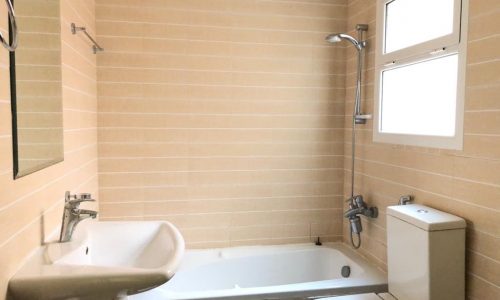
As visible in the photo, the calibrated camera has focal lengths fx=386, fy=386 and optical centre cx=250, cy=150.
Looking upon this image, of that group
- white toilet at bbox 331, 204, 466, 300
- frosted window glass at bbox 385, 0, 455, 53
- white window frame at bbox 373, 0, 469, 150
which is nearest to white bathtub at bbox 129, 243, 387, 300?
white toilet at bbox 331, 204, 466, 300

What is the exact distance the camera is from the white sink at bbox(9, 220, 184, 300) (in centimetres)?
124

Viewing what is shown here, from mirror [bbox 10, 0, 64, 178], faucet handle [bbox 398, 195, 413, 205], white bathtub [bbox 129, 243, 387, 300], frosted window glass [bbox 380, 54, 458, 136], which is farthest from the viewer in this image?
white bathtub [bbox 129, 243, 387, 300]

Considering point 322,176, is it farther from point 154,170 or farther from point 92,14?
point 92,14

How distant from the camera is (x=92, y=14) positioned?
2.55 m

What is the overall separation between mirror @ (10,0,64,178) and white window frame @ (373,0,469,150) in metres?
1.83

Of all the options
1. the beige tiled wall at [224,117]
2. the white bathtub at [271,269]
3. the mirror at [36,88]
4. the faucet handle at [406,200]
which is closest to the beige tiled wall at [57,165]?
the mirror at [36,88]

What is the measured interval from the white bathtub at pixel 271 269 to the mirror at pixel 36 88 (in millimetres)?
1255

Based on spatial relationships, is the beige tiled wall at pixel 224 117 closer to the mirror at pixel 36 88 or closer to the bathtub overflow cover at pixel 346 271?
the bathtub overflow cover at pixel 346 271

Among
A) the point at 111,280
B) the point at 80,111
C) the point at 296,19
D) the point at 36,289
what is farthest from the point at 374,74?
the point at 36,289

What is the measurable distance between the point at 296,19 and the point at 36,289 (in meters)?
2.42

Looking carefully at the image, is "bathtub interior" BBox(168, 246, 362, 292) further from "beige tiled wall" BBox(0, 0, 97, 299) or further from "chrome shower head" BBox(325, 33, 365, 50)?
"chrome shower head" BBox(325, 33, 365, 50)

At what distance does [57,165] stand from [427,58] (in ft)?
6.36

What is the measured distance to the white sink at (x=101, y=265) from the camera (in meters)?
1.24

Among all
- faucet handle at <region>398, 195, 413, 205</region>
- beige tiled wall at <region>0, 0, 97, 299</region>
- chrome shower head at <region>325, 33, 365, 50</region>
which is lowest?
faucet handle at <region>398, 195, 413, 205</region>
